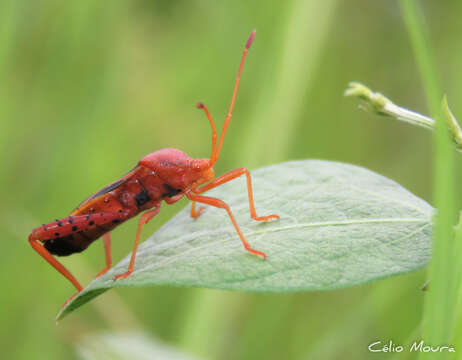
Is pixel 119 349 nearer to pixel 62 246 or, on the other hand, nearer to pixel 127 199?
pixel 62 246

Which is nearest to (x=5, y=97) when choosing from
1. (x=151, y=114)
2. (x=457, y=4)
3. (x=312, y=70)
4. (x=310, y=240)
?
(x=151, y=114)

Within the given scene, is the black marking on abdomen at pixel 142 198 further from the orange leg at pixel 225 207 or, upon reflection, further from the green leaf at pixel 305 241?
the green leaf at pixel 305 241

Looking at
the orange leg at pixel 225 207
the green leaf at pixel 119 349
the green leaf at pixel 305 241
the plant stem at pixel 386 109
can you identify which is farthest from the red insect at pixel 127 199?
the plant stem at pixel 386 109

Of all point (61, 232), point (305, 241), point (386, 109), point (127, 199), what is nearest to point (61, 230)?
point (61, 232)

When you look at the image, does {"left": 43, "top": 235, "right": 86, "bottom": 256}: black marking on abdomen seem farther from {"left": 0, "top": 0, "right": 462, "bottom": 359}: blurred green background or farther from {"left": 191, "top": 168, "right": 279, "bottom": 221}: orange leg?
{"left": 191, "top": 168, "right": 279, "bottom": 221}: orange leg

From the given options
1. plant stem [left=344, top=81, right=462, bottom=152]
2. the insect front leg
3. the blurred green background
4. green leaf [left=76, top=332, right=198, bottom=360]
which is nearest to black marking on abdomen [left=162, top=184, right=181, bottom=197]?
the insect front leg
